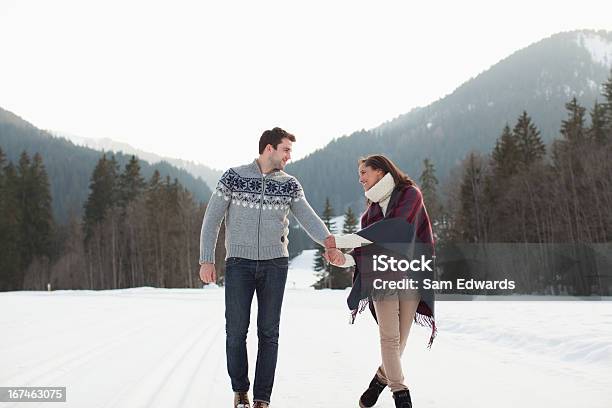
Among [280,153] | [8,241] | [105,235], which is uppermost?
[105,235]

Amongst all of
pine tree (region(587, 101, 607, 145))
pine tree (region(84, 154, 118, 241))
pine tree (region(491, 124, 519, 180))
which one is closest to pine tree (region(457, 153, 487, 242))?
pine tree (region(491, 124, 519, 180))

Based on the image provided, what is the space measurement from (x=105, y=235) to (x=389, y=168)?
2512 inches

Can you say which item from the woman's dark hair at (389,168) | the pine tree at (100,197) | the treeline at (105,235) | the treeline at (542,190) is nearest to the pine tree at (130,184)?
the treeline at (105,235)

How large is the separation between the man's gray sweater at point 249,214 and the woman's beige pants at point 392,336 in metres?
0.89

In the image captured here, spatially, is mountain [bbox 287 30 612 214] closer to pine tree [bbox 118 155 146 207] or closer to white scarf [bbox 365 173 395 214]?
pine tree [bbox 118 155 146 207]

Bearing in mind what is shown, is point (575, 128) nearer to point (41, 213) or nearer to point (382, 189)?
point (382, 189)

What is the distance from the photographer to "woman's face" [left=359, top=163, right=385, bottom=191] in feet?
13.7

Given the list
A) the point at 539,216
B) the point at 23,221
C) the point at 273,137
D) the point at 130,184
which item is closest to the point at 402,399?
the point at 273,137

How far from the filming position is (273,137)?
14.1 ft

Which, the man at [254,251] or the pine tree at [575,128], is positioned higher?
the pine tree at [575,128]

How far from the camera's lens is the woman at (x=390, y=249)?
3.95 m

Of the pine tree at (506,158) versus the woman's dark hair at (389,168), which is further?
the pine tree at (506,158)

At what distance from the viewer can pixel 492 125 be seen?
166 meters

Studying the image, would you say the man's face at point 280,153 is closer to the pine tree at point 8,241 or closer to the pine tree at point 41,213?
the pine tree at point 8,241
